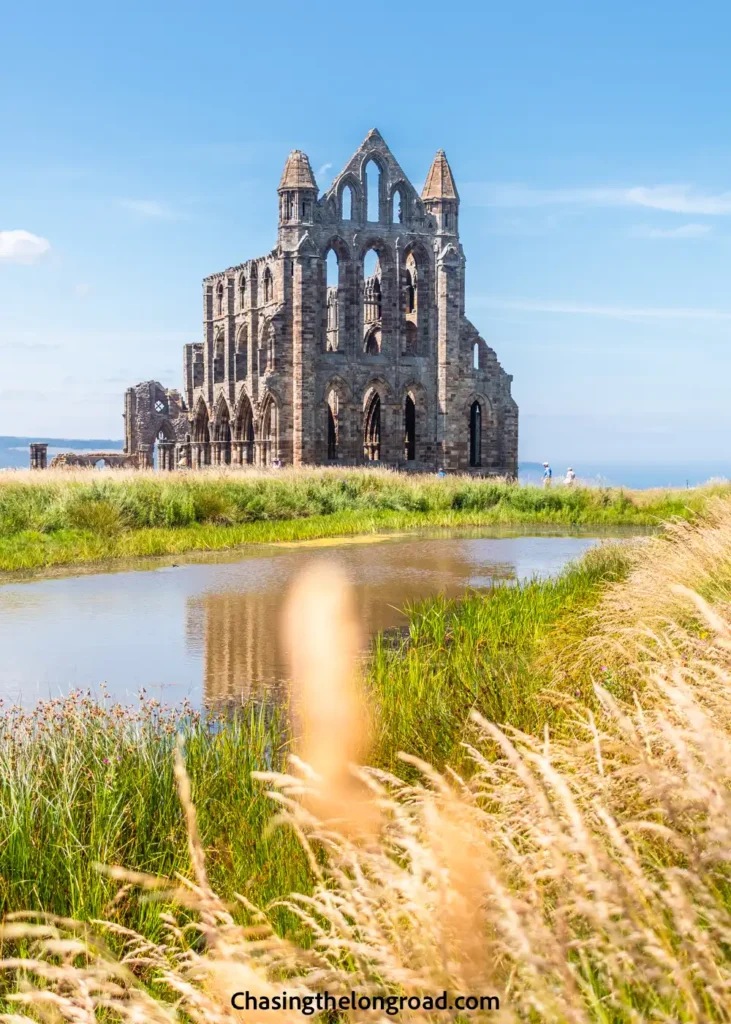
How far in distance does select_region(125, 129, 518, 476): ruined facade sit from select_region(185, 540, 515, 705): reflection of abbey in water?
896 inches

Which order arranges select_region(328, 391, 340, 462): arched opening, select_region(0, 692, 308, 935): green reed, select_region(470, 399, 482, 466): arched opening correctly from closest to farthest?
select_region(0, 692, 308, 935): green reed
select_region(328, 391, 340, 462): arched opening
select_region(470, 399, 482, 466): arched opening

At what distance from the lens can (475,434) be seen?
47.6 meters

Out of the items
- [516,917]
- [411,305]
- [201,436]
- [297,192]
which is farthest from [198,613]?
[201,436]

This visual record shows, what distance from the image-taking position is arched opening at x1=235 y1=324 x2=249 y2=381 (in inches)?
1967

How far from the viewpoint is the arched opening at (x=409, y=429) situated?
1815 inches

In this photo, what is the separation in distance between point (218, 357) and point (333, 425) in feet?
27.9

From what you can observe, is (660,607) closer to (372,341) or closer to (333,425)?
(333,425)

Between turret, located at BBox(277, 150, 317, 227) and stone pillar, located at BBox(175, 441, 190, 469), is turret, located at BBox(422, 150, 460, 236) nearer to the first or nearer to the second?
turret, located at BBox(277, 150, 317, 227)

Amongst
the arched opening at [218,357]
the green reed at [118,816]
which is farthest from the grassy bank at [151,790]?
the arched opening at [218,357]

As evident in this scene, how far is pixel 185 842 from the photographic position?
4.86 m

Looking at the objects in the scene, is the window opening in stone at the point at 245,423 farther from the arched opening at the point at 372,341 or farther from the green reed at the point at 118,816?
the green reed at the point at 118,816

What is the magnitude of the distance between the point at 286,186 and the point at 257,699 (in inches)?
1506

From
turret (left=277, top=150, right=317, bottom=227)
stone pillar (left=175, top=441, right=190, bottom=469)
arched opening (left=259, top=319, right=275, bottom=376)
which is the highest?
turret (left=277, top=150, right=317, bottom=227)

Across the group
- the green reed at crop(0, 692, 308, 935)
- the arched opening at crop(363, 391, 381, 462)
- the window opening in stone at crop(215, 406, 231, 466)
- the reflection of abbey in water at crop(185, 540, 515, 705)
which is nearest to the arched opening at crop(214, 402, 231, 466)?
the window opening in stone at crop(215, 406, 231, 466)
